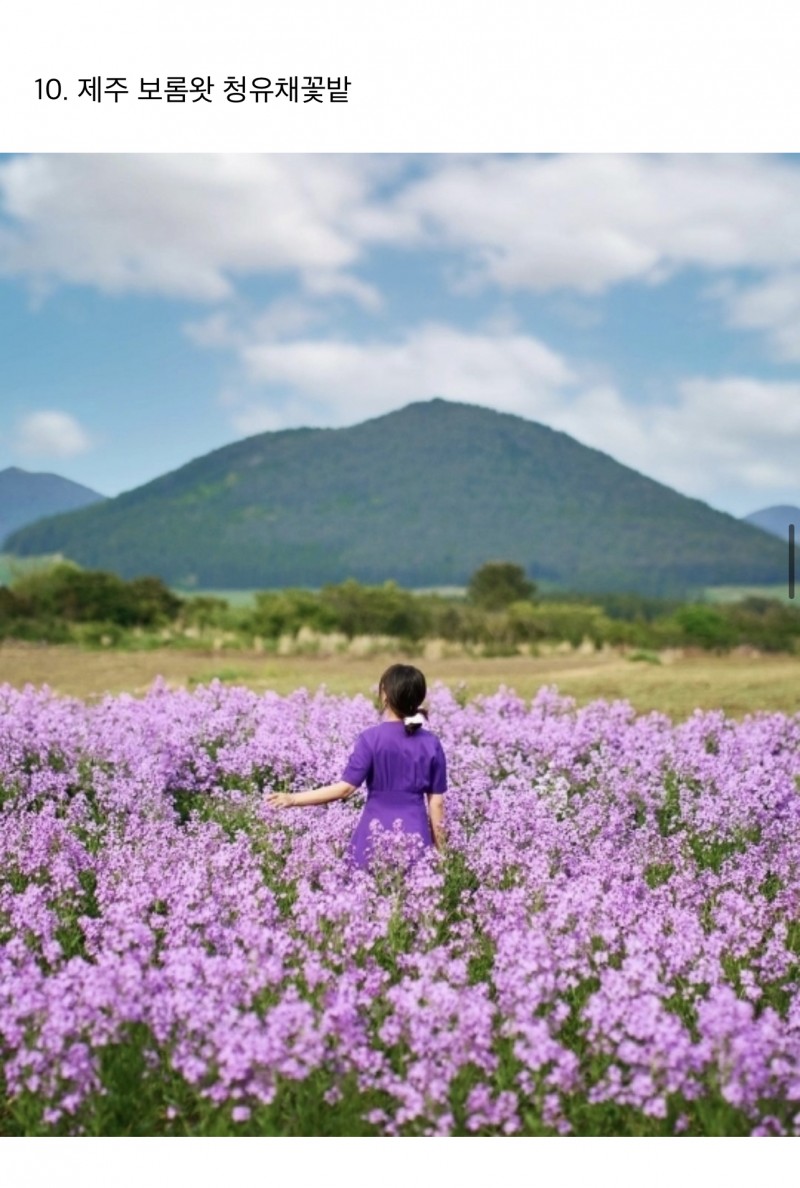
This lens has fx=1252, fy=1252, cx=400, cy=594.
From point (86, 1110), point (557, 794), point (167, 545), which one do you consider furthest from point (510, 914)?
point (167, 545)

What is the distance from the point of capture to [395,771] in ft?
18.1

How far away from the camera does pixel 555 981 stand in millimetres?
4121

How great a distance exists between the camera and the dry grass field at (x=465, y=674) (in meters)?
11.8

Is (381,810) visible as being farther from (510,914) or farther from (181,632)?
(181,632)

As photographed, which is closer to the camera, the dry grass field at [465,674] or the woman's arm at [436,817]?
the woman's arm at [436,817]

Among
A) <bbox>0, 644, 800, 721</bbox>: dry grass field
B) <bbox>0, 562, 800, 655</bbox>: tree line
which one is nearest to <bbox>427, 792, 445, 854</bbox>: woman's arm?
<bbox>0, 644, 800, 721</bbox>: dry grass field

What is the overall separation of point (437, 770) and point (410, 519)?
9862cm

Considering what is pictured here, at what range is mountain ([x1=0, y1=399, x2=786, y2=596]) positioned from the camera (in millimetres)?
93188

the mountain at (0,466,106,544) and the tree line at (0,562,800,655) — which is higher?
the mountain at (0,466,106,544)

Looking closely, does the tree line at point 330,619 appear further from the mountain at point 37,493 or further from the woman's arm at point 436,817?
the mountain at point 37,493

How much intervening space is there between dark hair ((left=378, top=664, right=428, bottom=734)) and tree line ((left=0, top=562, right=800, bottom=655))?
14.4m

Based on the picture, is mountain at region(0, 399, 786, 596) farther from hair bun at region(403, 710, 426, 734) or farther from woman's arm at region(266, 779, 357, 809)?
woman's arm at region(266, 779, 357, 809)

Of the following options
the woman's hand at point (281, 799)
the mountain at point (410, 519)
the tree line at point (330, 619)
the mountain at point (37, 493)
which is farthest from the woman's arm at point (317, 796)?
the mountain at point (410, 519)

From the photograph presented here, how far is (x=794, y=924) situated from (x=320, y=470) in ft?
355
